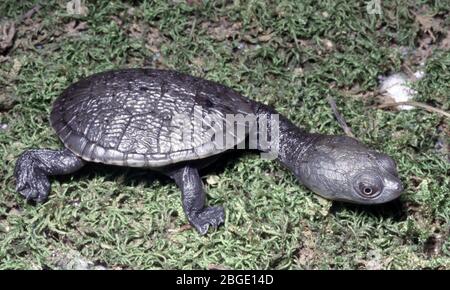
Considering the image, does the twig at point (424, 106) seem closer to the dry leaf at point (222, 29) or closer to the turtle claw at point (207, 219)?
the dry leaf at point (222, 29)

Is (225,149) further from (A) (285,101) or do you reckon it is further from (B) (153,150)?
(A) (285,101)

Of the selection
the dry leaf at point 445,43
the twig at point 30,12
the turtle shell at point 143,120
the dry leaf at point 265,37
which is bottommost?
the turtle shell at point 143,120

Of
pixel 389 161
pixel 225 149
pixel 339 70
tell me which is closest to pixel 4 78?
pixel 225 149

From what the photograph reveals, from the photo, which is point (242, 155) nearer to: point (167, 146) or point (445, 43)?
point (167, 146)

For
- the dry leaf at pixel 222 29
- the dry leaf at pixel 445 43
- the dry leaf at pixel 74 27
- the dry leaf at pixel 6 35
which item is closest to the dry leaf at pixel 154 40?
the dry leaf at pixel 222 29

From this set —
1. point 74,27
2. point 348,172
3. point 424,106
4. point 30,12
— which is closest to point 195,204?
point 348,172

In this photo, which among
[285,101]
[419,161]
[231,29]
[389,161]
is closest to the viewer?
[389,161]

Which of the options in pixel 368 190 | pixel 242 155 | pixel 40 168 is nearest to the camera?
pixel 368 190
